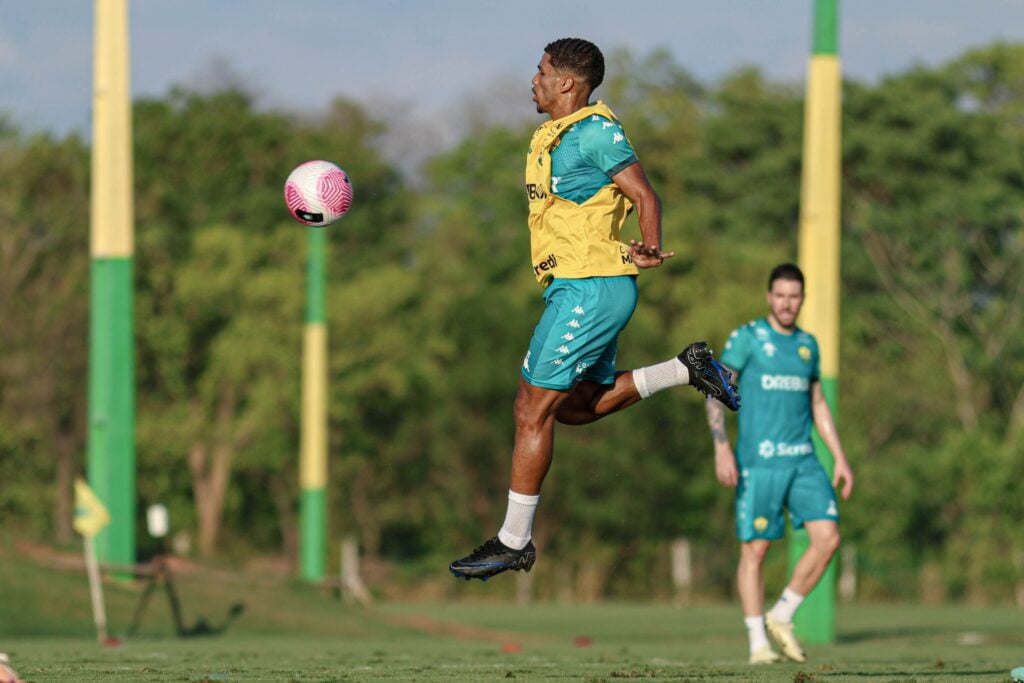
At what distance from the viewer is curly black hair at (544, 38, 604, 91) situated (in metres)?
8.73

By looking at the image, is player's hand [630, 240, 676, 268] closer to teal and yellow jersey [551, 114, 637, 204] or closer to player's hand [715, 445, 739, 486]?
teal and yellow jersey [551, 114, 637, 204]

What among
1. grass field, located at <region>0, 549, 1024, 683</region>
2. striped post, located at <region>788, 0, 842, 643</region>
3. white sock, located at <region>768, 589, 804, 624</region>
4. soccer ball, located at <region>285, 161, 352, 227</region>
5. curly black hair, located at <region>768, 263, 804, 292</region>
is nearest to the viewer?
grass field, located at <region>0, 549, 1024, 683</region>

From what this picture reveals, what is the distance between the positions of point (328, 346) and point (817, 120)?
30.0m

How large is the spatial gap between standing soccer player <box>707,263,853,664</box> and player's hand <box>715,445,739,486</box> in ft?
0.07

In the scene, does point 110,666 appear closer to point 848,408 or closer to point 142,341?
point 848,408

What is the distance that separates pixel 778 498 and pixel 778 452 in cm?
30

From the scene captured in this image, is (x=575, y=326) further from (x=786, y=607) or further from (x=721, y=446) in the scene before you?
(x=786, y=607)

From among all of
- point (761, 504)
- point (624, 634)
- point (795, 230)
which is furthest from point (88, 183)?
point (761, 504)

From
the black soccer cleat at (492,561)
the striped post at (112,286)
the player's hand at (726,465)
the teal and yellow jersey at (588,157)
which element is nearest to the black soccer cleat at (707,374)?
the teal and yellow jersey at (588,157)

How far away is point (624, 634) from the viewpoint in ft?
66.2

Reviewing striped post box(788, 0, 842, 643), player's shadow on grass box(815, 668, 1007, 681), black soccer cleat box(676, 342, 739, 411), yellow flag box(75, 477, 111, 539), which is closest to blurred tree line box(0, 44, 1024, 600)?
striped post box(788, 0, 842, 643)

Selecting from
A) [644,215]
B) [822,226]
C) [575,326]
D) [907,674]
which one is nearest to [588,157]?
[644,215]

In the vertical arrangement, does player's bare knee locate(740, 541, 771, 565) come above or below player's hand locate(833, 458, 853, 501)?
below

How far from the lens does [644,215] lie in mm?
8289
